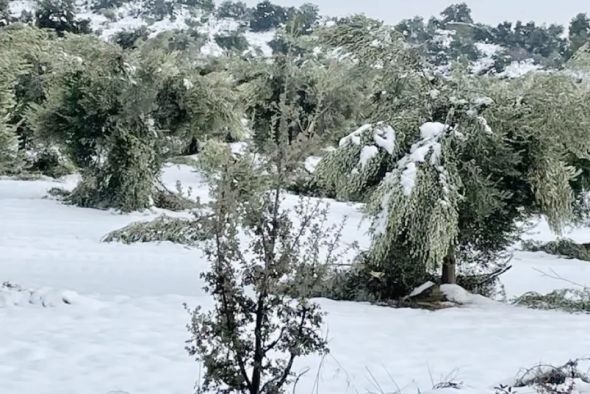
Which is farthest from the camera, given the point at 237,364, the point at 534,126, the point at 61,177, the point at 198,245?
the point at 61,177

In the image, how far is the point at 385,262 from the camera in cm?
660

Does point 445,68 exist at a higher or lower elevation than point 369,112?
higher

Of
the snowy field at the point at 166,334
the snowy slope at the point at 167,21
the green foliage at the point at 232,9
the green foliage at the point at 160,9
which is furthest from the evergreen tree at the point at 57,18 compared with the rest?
the green foliage at the point at 232,9

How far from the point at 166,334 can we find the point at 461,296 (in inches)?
125

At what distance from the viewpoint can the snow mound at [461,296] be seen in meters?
6.67

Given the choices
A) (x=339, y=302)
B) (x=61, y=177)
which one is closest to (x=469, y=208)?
(x=339, y=302)

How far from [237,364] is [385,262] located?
380 cm

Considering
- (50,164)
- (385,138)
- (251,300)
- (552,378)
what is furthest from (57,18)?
(552,378)

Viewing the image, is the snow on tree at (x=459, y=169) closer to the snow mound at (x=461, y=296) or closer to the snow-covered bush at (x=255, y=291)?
the snow mound at (x=461, y=296)

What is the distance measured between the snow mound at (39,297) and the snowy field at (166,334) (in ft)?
0.05

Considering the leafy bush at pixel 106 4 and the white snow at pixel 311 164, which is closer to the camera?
the white snow at pixel 311 164

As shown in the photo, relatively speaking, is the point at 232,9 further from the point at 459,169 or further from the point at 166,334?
the point at 166,334

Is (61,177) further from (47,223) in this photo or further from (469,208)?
(469,208)

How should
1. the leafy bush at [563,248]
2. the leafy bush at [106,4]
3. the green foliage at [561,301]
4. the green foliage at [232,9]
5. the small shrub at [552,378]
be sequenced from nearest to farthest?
the small shrub at [552,378]
the green foliage at [561,301]
the leafy bush at [563,248]
the leafy bush at [106,4]
the green foliage at [232,9]
